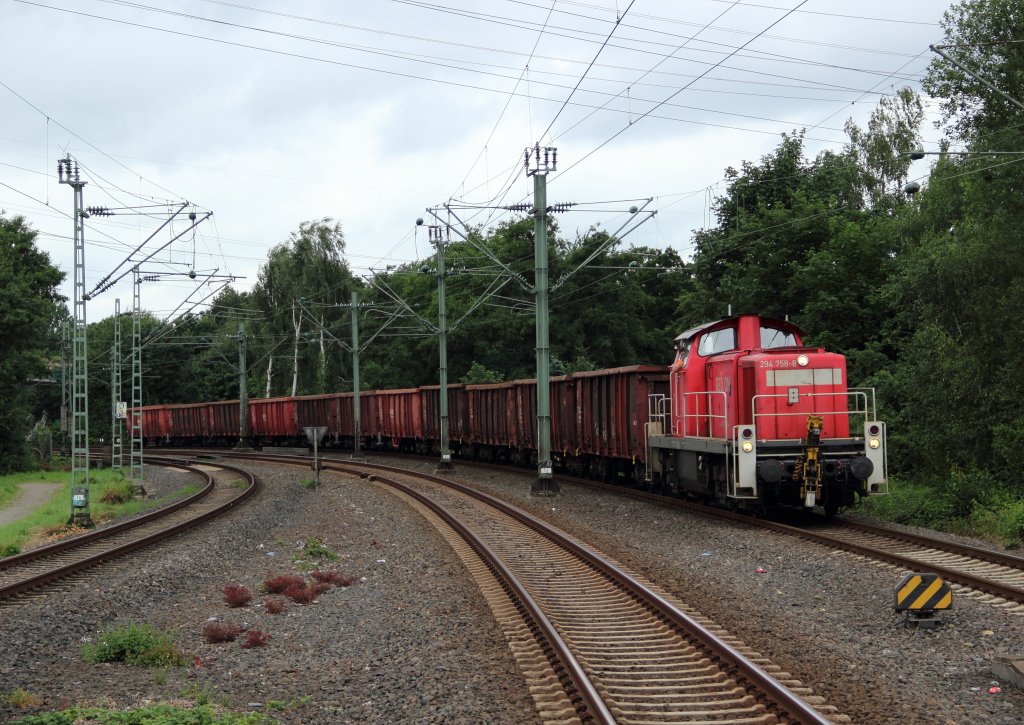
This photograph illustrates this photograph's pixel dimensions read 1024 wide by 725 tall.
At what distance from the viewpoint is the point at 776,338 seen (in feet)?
53.6

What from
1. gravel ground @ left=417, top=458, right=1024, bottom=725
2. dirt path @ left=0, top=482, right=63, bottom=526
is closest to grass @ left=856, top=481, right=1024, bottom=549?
gravel ground @ left=417, top=458, right=1024, bottom=725

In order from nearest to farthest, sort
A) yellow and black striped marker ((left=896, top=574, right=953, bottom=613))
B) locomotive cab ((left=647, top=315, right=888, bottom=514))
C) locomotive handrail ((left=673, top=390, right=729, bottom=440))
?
1. yellow and black striped marker ((left=896, top=574, right=953, bottom=613))
2. locomotive cab ((left=647, top=315, right=888, bottom=514))
3. locomotive handrail ((left=673, top=390, right=729, bottom=440))

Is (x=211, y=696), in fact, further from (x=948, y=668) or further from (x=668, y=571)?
(x=668, y=571)

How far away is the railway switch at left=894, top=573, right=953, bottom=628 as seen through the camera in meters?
8.40

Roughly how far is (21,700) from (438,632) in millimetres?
3543

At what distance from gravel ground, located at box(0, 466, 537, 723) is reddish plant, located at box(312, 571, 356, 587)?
0.57 ft

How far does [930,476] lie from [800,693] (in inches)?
587

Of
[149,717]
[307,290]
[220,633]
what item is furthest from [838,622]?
[307,290]

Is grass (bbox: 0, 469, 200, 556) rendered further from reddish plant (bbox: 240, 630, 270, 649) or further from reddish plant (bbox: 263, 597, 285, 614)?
reddish plant (bbox: 240, 630, 270, 649)

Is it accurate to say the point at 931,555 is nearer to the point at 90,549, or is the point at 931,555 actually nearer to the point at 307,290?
the point at 90,549

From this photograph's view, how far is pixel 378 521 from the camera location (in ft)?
60.3

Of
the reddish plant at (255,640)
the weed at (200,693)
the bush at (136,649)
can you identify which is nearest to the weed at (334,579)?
the reddish plant at (255,640)

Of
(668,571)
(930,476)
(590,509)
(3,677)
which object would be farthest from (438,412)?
(3,677)

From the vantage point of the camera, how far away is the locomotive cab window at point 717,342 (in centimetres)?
1662
